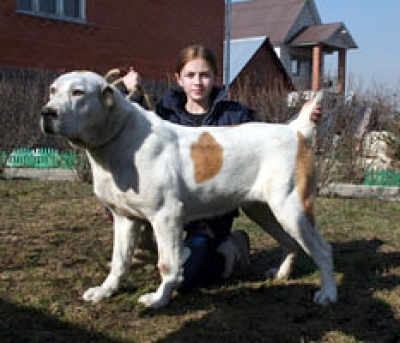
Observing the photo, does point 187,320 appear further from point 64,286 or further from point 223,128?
point 223,128

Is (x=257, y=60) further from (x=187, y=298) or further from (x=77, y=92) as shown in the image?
(x=77, y=92)

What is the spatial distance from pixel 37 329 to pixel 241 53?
1999 centimetres

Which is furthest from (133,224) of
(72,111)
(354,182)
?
(354,182)

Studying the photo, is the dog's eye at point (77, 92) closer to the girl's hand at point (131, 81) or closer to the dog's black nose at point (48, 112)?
the dog's black nose at point (48, 112)

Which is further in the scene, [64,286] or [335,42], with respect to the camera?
[335,42]

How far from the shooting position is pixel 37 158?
10070 millimetres

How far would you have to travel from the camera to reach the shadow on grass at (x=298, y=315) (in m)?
3.09

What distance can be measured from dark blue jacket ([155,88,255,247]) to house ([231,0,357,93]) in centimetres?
2544

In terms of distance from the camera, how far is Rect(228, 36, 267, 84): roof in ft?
67.1

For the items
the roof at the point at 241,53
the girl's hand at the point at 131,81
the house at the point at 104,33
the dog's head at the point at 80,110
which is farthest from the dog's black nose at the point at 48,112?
the roof at the point at 241,53

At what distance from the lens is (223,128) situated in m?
3.52

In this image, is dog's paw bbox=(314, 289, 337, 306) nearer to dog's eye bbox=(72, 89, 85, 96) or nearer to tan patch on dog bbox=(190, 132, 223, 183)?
tan patch on dog bbox=(190, 132, 223, 183)

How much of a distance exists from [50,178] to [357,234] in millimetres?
5765

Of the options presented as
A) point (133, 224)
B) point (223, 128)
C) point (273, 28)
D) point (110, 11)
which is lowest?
point (133, 224)
